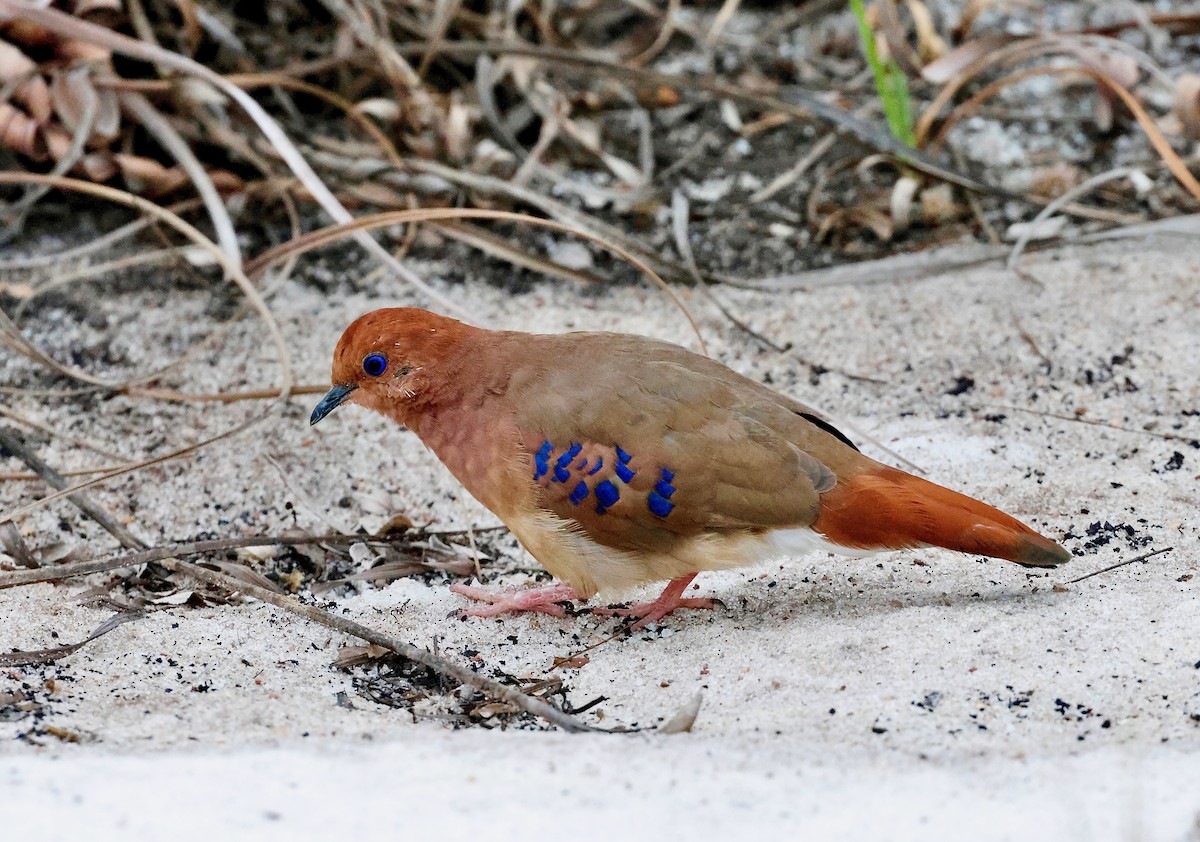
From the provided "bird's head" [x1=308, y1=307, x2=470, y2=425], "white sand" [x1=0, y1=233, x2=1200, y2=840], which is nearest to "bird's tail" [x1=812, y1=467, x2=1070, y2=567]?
"white sand" [x1=0, y1=233, x2=1200, y2=840]

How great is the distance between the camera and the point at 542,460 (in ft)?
9.32

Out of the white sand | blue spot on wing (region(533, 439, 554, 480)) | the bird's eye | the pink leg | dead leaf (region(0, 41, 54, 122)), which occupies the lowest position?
the pink leg

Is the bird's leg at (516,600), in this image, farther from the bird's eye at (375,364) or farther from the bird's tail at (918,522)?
the bird's tail at (918,522)

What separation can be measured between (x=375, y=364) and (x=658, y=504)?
77 cm

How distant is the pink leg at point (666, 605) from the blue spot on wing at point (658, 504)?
0.89 feet

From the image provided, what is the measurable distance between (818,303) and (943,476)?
1093 mm

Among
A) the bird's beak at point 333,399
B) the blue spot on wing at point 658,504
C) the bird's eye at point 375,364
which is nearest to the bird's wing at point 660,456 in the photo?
the blue spot on wing at point 658,504

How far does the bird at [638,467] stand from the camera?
9.01 ft

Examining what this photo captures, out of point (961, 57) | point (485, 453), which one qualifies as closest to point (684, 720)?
point (485, 453)

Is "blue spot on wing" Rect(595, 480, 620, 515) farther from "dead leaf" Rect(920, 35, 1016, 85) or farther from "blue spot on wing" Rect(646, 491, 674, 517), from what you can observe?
"dead leaf" Rect(920, 35, 1016, 85)

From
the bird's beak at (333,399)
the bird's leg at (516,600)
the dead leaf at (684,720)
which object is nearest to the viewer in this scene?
the dead leaf at (684,720)

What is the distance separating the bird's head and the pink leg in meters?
0.70

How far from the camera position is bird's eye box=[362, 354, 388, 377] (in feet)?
10.0

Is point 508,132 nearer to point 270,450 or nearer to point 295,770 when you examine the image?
point 270,450
